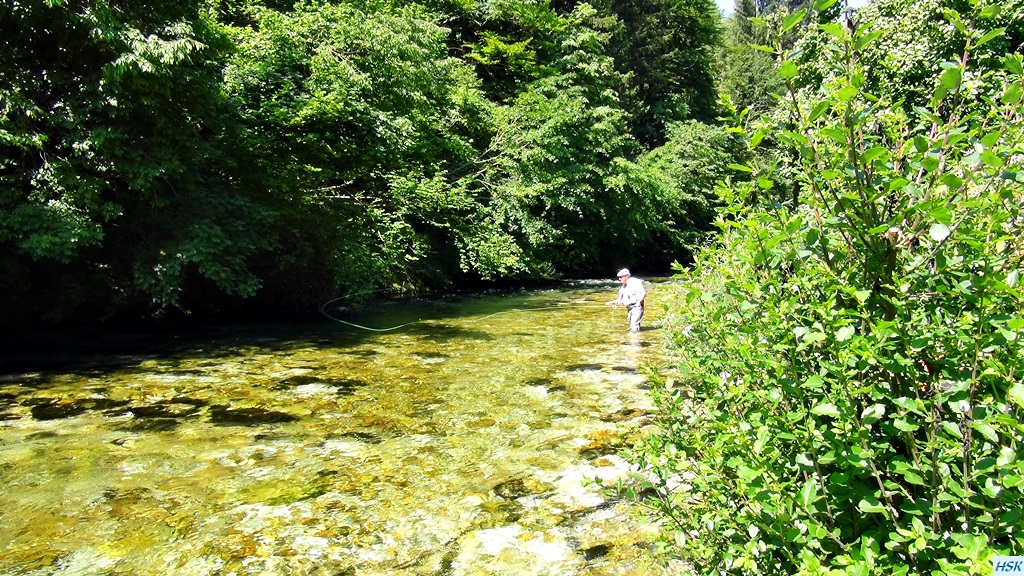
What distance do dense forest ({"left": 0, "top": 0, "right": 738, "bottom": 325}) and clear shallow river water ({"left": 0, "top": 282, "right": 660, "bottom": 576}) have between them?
7.78 ft

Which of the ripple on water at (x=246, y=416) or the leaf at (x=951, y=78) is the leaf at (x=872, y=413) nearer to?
the leaf at (x=951, y=78)

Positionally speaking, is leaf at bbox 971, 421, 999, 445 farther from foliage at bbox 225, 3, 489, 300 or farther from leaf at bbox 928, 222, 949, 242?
foliage at bbox 225, 3, 489, 300

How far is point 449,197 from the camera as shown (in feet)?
61.8

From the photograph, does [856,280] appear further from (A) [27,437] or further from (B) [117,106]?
(B) [117,106]

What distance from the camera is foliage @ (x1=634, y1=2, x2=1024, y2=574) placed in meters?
1.80

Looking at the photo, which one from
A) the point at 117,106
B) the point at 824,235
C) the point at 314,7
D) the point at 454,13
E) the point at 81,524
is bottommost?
the point at 81,524

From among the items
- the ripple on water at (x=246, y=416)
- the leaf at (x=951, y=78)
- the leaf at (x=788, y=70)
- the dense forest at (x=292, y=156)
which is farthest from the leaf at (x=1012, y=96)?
the ripple on water at (x=246, y=416)

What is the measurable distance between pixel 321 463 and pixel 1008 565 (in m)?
5.23

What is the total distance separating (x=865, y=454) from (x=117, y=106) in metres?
11.7

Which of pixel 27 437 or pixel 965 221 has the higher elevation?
pixel 965 221

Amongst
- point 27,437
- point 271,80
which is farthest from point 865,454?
point 271,80

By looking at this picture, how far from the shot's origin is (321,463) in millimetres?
5793

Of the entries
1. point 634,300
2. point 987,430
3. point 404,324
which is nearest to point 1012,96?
point 987,430

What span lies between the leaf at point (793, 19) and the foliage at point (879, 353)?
0.32ft
